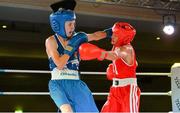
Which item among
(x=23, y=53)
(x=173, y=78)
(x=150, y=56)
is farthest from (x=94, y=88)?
(x=173, y=78)

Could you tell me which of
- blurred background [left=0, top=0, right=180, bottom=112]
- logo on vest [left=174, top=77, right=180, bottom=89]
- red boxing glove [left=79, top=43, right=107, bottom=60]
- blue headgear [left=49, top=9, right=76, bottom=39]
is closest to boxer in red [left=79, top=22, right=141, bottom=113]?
red boxing glove [left=79, top=43, right=107, bottom=60]

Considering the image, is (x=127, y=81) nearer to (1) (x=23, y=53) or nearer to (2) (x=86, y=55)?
(2) (x=86, y=55)

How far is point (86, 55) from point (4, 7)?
13.7 ft

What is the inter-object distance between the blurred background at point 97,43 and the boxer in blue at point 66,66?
3636mm

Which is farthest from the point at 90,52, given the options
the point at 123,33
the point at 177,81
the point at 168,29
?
the point at 168,29

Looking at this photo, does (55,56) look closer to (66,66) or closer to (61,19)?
(66,66)

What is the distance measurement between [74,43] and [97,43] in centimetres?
619

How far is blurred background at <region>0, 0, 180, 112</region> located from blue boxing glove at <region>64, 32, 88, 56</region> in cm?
366

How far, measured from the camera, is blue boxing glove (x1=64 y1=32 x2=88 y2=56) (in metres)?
2.19

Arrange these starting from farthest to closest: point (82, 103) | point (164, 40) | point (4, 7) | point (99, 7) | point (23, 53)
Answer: point (164, 40) → point (23, 53) → point (99, 7) → point (4, 7) → point (82, 103)

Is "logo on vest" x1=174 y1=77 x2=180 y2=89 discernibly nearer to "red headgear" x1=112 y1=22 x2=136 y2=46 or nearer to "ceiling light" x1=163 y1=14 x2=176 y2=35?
"red headgear" x1=112 y1=22 x2=136 y2=46

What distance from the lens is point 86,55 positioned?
88.9 inches

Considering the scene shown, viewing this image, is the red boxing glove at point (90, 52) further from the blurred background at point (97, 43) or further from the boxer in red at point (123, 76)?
the blurred background at point (97, 43)

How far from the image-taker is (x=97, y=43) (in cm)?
840
